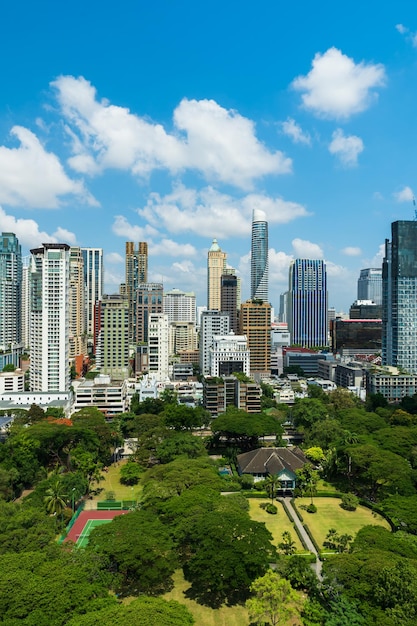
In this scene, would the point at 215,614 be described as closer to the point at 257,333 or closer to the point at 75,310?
the point at 257,333

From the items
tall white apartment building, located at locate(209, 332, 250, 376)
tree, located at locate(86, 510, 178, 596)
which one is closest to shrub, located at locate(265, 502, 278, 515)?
tree, located at locate(86, 510, 178, 596)

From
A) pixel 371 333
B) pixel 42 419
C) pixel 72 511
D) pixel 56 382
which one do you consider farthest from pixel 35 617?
pixel 371 333

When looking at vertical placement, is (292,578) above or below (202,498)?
below

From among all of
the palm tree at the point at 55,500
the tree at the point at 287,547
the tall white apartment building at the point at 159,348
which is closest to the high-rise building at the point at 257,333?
the tall white apartment building at the point at 159,348

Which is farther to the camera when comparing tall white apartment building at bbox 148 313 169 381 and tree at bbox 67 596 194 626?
tall white apartment building at bbox 148 313 169 381

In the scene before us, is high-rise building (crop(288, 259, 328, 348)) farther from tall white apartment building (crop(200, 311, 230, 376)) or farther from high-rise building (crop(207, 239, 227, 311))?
tall white apartment building (crop(200, 311, 230, 376))

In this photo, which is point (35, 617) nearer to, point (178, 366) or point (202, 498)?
point (202, 498)
